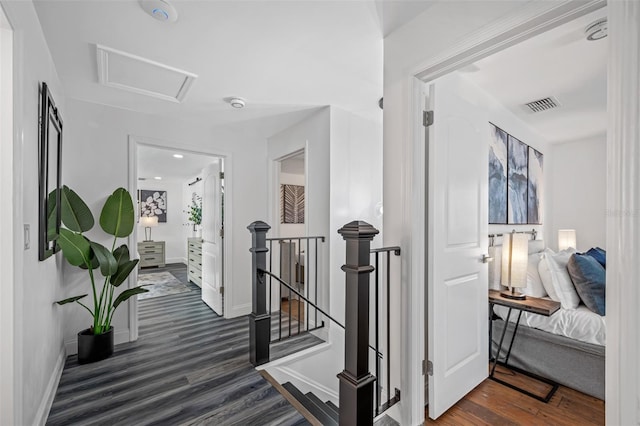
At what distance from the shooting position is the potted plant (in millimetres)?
2254

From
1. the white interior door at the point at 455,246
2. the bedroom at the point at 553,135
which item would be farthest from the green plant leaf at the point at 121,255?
the bedroom at the point at 553,135

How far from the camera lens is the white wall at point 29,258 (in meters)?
1.28

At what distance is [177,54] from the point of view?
1.97 metres

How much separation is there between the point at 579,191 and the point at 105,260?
5.75m

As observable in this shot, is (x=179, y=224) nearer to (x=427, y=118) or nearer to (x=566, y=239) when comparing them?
(x=427, y=118)

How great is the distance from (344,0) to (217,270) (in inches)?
124

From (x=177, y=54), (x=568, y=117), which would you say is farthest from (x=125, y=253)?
(x=568, y=117)

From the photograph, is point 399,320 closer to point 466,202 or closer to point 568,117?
point 466,202

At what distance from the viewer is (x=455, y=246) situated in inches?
74.3

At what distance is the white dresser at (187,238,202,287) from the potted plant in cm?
209

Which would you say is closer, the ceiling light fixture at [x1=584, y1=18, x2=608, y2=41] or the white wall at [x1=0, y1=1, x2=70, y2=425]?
the white wall at [x1=0, y1=1, x2=70, y2=425]

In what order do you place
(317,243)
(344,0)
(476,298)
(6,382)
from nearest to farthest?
(6,382) < (344,0) < (476,298) < (317,243)

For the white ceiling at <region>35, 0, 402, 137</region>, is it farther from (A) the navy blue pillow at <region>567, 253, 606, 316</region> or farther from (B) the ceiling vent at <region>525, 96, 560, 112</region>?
(A) the navy blue pillow at <region>567, 253, 606, 316</region>

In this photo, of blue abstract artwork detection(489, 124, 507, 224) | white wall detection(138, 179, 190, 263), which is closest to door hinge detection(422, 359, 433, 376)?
blue abstract artwork detection(489, 124, 507, 224)
